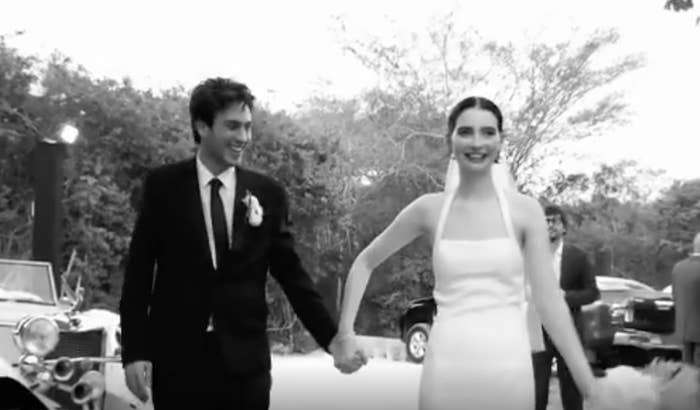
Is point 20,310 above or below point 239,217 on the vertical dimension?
below

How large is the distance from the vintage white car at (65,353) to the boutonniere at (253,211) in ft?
10.3

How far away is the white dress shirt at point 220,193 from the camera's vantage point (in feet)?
15.9

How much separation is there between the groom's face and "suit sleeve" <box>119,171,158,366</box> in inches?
10.1

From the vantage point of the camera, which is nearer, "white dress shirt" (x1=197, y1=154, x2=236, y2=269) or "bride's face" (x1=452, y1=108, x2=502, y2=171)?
"bride's face" (x1=452, y1=108, x2=502, y2=171)

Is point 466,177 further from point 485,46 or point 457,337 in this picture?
point 485,46

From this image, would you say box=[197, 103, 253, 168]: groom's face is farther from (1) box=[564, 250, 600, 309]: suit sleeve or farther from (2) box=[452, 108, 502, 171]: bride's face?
(1) box=[564, 250, 600, 309]: suit sleeve

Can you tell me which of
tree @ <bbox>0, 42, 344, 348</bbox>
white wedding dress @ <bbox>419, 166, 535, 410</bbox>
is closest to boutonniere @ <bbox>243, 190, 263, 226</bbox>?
white wedding dress @ <bbox>419, 166, 535, 410</bbox>

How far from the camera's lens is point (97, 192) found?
24.3m

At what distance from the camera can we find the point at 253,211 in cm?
486

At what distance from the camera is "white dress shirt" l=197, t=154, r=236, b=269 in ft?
15.9

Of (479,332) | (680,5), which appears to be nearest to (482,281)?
(479,332)

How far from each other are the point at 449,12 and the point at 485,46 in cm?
160

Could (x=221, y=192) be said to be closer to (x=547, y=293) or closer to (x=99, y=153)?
(x=547, y=293)

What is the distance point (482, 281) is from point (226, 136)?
3.91 ft
